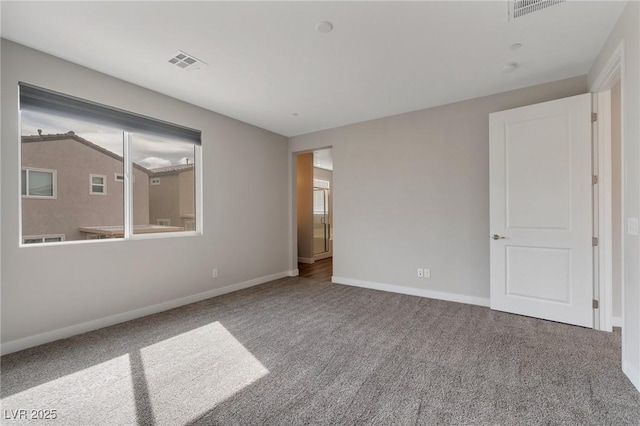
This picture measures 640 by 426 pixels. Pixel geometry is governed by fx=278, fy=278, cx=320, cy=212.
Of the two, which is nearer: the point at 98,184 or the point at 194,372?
the point at 194,372

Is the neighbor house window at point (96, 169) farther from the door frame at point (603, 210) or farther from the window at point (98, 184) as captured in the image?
the door frame at point (603, 210)

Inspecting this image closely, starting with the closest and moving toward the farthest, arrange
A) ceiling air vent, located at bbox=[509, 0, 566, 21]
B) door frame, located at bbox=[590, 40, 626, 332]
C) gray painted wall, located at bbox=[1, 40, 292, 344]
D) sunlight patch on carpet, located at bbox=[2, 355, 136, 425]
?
sunlight patch on carpet, located at bbox=[2, 355, 136, 425], ceiling air vent, located at bbox=[509, 0, 566, 21], gray painted wall, located at bbox=[1, 40, 292, 344], door frame, located at bbox=[590, 40, 626, 332]

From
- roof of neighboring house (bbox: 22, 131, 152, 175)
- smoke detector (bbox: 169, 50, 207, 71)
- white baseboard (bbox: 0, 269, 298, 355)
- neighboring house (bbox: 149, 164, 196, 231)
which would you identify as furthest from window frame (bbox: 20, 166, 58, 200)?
smoke detector (bbox: 169, 50, 207, 71)

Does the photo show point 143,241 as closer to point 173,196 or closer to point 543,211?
point 173,196

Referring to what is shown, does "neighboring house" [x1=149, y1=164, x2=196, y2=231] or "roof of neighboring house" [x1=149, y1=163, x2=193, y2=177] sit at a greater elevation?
"roof of neighboring house" [x1=149, y1=163, x2=193, y2=177]

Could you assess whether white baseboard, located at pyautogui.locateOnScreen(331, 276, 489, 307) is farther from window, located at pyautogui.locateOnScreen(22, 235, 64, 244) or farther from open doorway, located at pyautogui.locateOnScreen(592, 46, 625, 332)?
window, located at pyautogui.locateOnScreen(22, 235, 64, 244)

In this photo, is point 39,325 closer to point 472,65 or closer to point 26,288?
point 26,288

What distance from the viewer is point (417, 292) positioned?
13.1 ft

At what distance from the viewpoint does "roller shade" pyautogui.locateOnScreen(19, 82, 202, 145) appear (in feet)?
8.18

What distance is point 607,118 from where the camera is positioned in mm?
2756

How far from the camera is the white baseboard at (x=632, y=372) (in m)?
1.82

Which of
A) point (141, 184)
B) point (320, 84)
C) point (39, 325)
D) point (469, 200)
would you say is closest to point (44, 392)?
point (39, 325)

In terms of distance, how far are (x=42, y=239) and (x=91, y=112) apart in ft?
4.33

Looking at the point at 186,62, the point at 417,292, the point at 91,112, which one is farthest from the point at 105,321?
the point at 417,292
